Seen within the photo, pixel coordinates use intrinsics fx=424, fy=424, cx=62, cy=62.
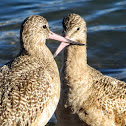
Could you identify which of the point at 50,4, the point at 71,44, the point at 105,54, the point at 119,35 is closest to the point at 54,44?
the point at 105,54

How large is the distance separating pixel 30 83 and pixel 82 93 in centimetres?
125

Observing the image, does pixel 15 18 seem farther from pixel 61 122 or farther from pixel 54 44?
pixel 61 122

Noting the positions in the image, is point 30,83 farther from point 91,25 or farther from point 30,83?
point 91,25

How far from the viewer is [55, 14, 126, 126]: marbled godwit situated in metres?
6.17

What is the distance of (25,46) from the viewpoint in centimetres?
573

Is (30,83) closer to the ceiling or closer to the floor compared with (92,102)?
closer to the ceiling

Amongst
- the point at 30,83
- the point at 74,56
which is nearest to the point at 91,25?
the point at 74,56

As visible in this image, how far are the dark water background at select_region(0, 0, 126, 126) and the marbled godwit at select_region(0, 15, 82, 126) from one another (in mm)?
3662

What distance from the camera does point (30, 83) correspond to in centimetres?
518

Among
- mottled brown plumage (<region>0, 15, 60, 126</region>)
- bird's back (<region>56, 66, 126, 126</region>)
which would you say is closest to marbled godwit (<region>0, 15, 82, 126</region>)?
mottled brown plumage (<region>0, 15, 60, 126</region>)

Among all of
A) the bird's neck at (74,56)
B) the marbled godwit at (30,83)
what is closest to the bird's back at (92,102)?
the bird's neck at (74,56)

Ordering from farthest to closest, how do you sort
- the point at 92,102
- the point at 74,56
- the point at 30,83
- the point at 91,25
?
the point at 91,25, the point at 74,56, the point at 92,102, the point at 30,83

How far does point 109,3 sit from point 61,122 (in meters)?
8.27

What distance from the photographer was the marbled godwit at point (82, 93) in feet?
→ 20.2
